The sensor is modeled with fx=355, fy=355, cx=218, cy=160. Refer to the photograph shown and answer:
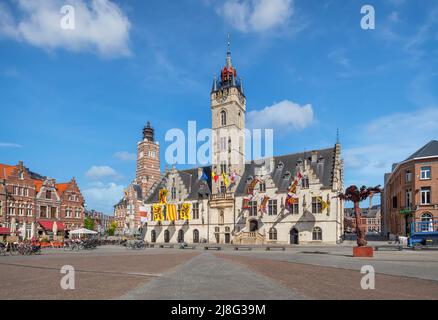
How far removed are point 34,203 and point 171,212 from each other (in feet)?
72.3

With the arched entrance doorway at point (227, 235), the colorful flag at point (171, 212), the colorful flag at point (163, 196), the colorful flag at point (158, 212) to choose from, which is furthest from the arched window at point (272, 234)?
the colorful flag at point (163, 196)

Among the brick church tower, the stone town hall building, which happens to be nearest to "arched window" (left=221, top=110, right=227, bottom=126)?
Answer: the stone town hall building

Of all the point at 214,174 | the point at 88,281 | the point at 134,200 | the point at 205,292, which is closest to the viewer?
the point at 205,292

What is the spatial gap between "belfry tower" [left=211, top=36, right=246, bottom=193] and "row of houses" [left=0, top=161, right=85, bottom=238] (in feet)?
88.3

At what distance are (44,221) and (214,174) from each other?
29.3m

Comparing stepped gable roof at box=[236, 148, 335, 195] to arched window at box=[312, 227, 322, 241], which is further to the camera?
stepped gable roof at box=[236, 148, 335, 195]

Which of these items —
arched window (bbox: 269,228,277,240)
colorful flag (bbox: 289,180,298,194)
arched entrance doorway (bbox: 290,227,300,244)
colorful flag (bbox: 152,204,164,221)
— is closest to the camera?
colorful flag (bbox: 289,180,298,194)

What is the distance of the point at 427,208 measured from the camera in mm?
43562

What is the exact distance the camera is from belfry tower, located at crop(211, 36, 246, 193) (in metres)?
57.0

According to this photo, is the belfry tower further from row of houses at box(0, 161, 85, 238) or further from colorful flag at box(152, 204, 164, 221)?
row of houses at box(0, 161, 85, 238)

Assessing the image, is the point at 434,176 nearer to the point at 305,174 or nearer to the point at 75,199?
the point at 305,174

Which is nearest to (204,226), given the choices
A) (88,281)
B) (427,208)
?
(427,208)

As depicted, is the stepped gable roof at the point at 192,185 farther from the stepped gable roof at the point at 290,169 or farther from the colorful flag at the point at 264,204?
the colorful flag at the point at 264,204

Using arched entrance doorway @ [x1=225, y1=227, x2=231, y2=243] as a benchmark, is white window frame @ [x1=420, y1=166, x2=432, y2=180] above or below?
above
